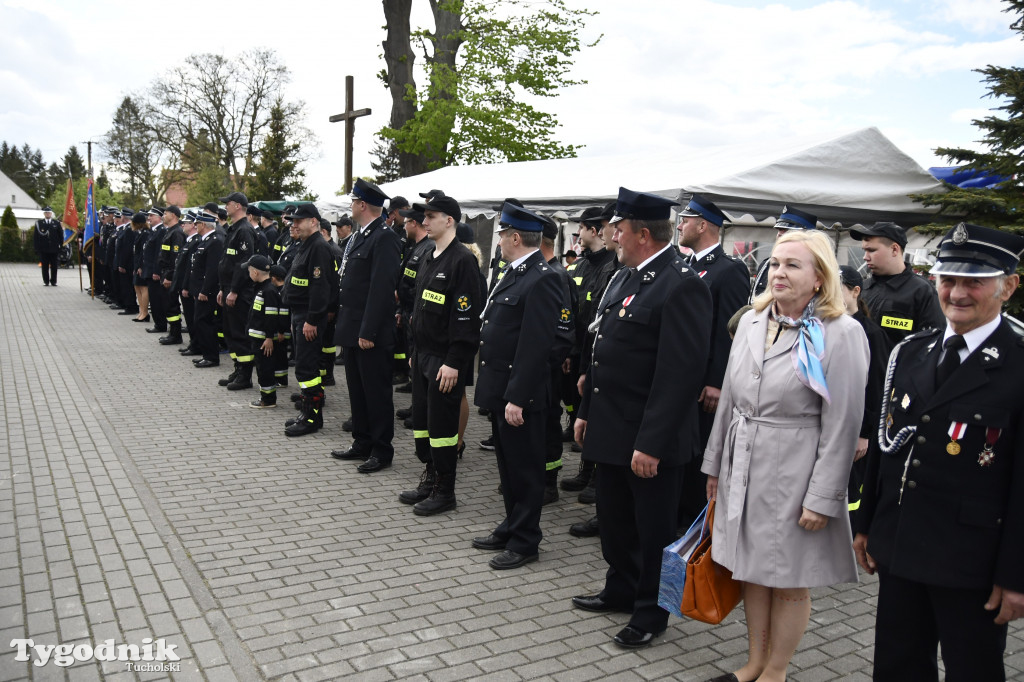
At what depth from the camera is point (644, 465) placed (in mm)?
3559

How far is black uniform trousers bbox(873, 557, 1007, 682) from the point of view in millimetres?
2475

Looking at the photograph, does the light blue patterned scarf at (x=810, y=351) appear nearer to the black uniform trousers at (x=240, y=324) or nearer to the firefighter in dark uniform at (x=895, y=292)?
the firefighter in dark uniform at (x=895, y=292)

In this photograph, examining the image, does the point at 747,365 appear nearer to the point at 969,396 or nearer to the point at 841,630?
the point at 969,396

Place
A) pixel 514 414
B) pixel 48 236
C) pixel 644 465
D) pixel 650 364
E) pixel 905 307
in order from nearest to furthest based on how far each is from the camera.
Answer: pixel 644 465 < pixel 650 364 < pixel 514 414 < pixel 905 307 < pixel 48 236

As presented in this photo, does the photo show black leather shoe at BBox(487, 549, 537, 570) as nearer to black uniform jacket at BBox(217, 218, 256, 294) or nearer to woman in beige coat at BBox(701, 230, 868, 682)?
woman in beige coat at BBox(701, 230, 868, 682)

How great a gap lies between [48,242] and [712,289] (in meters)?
24.5

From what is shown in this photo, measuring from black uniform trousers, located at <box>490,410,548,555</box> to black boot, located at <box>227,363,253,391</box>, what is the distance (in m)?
5.92

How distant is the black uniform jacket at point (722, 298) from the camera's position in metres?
4.73

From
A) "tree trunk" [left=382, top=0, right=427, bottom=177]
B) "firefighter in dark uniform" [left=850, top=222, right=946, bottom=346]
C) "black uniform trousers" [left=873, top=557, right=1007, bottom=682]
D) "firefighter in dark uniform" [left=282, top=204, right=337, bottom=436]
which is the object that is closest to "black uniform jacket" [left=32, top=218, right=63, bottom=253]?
"tree trunk" [left=382, top=0, right=427, bottom=177]

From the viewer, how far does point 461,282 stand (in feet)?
→ 18.0

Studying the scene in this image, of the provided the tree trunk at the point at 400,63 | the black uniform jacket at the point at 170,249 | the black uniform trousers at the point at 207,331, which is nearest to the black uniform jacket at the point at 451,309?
the black uniform trousers at the point at 207,331

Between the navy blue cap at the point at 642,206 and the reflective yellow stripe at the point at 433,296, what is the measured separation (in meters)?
2.03

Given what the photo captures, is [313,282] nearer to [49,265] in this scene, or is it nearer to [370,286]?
[370,286]

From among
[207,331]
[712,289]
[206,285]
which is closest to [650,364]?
[712,289]
